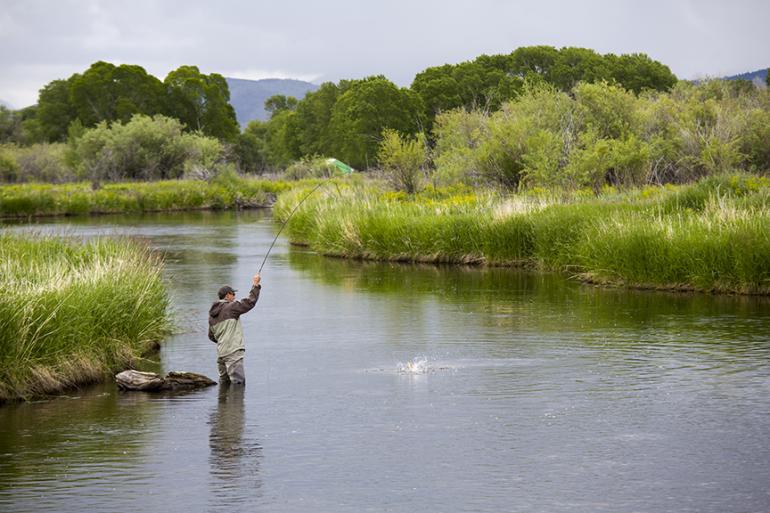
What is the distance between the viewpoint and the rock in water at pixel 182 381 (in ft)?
49.5

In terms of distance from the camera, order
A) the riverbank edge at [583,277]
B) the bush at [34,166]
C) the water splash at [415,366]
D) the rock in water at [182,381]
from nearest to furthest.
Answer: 1. the rock in water at [182,381]
2. the water splash at [415,366]
3. the riverbank edge at [583,277]
4. the bush at [34,166]

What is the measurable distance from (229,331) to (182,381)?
1.02 metres

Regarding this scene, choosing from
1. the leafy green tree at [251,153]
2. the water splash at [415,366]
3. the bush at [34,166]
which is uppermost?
the leafy green tree at [251,153]

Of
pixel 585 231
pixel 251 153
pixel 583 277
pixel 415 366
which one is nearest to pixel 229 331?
pixel 415 366

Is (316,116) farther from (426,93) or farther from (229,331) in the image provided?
(229,331)

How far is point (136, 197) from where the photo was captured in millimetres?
65312

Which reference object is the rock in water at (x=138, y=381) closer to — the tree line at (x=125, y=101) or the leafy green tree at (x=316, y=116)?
the tree line at (x=125, y=101)

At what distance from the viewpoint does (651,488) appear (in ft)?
33.7

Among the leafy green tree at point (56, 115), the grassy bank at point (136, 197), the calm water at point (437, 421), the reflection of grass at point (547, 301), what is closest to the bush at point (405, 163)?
the reflection of grass at point (547, 301)

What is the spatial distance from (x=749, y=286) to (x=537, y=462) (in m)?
13.1

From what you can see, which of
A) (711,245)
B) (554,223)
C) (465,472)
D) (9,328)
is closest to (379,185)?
(554,223)

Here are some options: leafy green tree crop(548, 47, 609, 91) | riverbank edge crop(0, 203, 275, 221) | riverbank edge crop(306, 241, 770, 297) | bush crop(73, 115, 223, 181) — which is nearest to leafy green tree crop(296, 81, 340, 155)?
leafy green tree crop(548, 47, 609, 91)

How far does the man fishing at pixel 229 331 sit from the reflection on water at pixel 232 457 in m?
0.66

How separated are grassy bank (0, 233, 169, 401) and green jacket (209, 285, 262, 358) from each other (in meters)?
1.87
